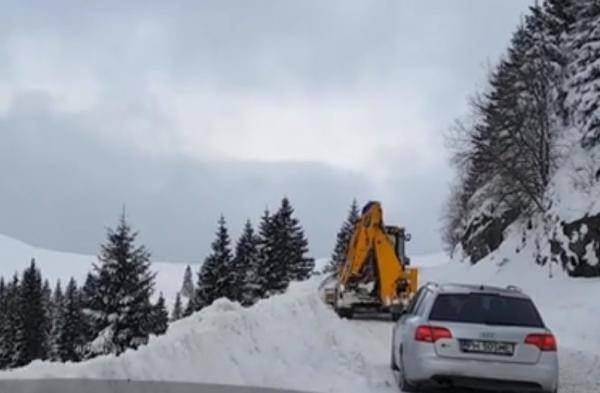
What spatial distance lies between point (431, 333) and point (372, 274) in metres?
15.3

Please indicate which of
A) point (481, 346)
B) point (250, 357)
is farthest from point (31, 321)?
point (481, 346)

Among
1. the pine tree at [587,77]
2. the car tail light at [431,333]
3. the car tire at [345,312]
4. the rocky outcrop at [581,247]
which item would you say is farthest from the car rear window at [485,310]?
the pine tree at [587,77]

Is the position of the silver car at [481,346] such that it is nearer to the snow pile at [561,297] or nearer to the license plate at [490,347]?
the license plate at [490,347]

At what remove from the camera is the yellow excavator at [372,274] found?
25.6 m

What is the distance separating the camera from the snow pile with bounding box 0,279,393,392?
9016 mm

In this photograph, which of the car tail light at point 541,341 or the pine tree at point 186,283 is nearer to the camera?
the car tail light at point 541,341

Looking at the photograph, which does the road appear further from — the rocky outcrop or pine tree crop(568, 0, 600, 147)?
pine tree crop(568, 0, 600, 147)

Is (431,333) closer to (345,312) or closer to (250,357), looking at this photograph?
(250,357)

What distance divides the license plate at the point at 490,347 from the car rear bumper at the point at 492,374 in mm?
142

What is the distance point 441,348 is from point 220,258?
161 feet

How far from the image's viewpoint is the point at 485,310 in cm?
1117

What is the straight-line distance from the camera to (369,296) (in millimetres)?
26031

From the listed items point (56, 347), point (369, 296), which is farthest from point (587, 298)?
point (56, 347)

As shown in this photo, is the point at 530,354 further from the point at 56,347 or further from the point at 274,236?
the point at 56,347
